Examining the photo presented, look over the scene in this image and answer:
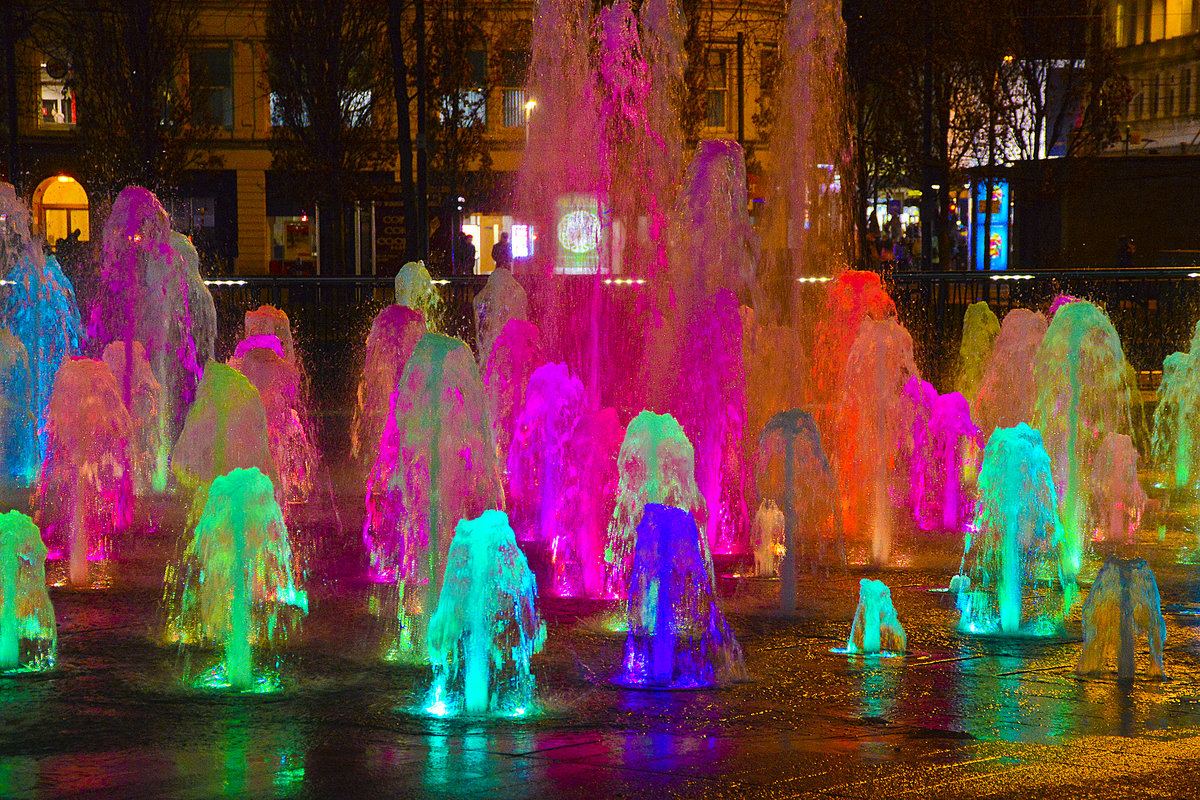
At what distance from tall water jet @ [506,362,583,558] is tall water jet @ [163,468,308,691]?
315 cm

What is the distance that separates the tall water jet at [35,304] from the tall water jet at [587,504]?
8.49m

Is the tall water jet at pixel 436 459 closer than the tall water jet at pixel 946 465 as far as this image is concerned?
Yes

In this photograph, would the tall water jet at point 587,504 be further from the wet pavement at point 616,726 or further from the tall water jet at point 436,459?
the wet pavement at point 616,726

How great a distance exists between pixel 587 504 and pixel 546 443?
85.0 inches

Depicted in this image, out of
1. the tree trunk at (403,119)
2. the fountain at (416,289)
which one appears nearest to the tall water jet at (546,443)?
the fountain at (416,289)

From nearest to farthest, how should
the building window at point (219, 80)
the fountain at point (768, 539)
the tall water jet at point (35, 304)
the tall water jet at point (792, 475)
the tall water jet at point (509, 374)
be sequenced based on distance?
the tall water jet at point (792, 475) < the fountain at point (768, 539) < the tall water jet at point (509, 374) < the tall water jet at point (35, 304) < the building window at point (219, 80)

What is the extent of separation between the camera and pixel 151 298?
1645 centimetres

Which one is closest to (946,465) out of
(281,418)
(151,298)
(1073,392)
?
(1073,392)

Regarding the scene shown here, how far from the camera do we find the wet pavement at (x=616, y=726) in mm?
5480

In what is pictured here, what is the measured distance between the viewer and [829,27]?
19.9 m

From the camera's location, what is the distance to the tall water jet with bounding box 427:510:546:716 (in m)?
6.57

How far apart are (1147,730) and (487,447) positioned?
486 centimetres

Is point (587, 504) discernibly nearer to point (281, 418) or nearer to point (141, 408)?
point (281, 418)

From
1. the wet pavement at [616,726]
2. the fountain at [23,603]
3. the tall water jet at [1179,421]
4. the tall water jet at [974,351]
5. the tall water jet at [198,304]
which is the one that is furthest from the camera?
the tall water jet at [974,351]
